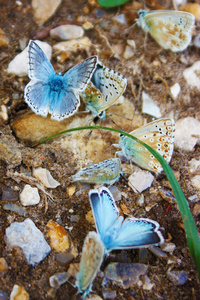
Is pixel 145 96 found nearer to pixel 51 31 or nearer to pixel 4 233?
pixel 51 31

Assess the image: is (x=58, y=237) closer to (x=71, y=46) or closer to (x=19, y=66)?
(x=19, y=66)

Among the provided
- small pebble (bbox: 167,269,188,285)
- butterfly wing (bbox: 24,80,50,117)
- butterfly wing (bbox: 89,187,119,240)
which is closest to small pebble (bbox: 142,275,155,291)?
small pebble (bbox: 167,269,188,285)

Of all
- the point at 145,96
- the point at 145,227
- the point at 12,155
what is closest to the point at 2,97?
the point at 12,155

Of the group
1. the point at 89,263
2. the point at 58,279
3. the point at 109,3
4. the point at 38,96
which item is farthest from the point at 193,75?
the point at 58,279

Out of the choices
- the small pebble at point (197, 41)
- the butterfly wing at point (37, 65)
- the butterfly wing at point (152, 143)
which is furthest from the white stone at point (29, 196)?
the small pebble at point (197, 41)

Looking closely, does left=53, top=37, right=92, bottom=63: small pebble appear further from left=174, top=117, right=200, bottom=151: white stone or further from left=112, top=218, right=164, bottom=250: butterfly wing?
left=112, top=218, right=164, bottom=250: butterfly wing

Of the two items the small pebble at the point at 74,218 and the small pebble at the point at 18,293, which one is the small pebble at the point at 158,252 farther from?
the small pebble at the point at 18,293
